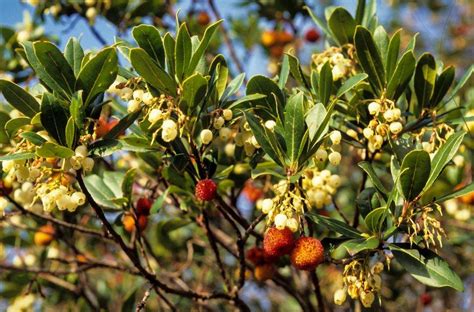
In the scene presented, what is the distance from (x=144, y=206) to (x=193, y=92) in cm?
64

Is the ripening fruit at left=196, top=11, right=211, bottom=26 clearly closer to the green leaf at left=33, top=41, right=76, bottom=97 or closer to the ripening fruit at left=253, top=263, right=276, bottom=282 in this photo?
the ripening fruit at left=253, top=263, right=276, bottom=282

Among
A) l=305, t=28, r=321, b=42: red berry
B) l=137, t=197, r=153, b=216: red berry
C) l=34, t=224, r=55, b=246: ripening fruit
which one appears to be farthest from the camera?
l=305, t=28, r=321, b=42: red berry

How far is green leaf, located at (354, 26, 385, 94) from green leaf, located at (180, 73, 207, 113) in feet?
1.59

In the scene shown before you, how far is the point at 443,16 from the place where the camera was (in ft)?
21.0

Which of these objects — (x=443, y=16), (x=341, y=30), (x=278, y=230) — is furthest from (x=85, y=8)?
(x=443, y=16)

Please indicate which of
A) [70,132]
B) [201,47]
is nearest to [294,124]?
[201,47]

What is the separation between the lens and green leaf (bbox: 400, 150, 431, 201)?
4.37 feet

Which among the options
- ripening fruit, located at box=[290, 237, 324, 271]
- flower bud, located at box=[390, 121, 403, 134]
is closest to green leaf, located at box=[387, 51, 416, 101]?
flower bud, located at box=[390, 121, 403, 134]

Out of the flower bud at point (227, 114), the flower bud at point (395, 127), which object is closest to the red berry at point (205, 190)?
the flower bud at point (227, 114)

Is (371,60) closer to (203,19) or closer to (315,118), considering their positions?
→ (315,118)

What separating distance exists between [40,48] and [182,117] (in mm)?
372

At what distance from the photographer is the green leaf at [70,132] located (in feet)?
4.36

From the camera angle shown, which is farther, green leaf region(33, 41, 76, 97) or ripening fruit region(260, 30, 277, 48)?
ripening fruit region(260, 30, 277, 48)

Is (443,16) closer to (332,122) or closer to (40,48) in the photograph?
(332,122)
